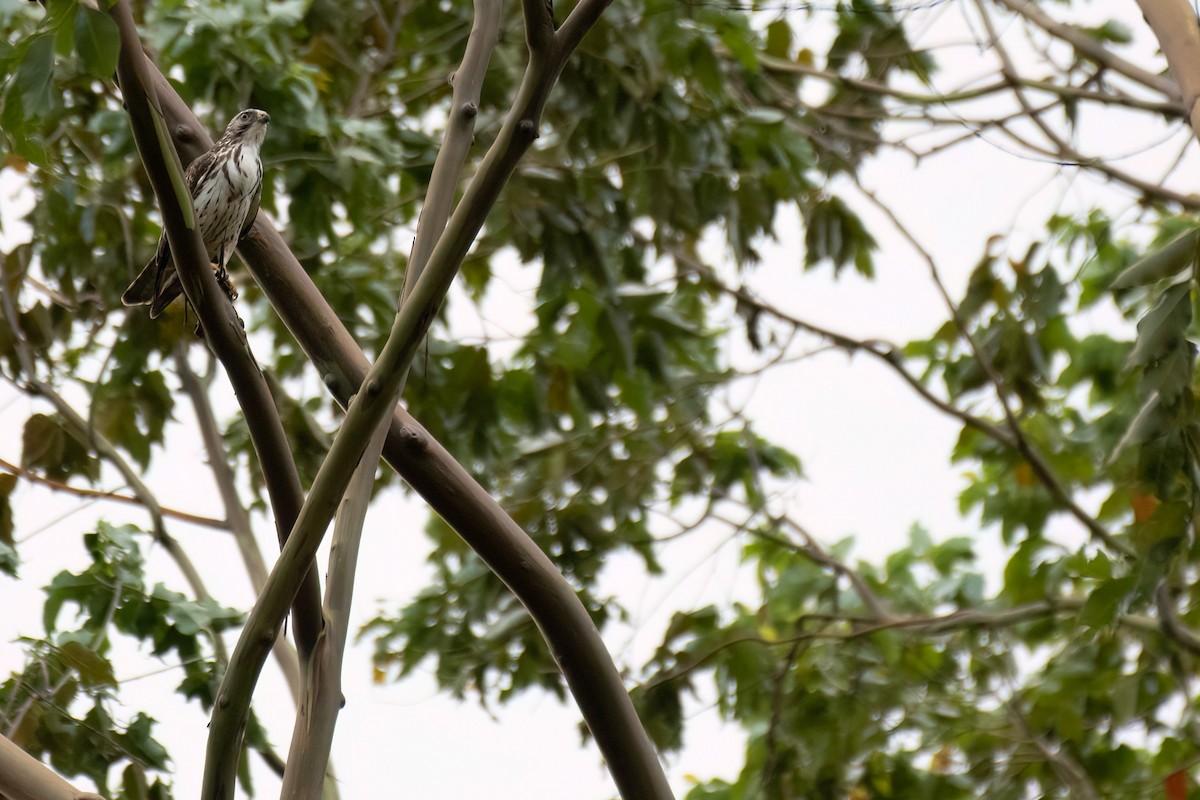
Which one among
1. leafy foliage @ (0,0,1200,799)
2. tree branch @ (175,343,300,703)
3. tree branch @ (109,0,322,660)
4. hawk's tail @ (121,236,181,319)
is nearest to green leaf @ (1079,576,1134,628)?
leafy foliage @ (0,0,1200,799)

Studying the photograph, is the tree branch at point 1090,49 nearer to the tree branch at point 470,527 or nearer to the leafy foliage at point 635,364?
the leafy foliage at point 635,364

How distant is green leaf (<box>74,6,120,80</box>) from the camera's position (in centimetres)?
134

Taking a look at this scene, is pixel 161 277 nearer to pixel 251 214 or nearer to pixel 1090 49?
pixel 251 214

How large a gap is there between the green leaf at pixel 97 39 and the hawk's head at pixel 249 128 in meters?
1.37

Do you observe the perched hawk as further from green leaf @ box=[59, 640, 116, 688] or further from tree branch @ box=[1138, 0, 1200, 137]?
tree branch @ box=[1138, 0, 1200, 137]

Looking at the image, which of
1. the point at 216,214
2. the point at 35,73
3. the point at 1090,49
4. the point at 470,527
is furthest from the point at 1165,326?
the point at 35,73

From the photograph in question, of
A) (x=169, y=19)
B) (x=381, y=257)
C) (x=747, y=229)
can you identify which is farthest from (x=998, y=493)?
(x=169, y=19)

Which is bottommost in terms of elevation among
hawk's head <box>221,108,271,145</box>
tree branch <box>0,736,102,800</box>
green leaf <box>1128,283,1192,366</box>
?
tree branch <box>0,736,102,800</box>

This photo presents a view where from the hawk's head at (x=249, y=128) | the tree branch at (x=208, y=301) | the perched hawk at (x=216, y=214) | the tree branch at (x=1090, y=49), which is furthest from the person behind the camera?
the tree branch at (x=1090, y=49)

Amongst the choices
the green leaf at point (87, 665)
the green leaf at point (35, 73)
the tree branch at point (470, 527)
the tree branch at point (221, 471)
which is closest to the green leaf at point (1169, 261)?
the tree branch at point (470, 527)

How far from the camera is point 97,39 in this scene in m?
1.34

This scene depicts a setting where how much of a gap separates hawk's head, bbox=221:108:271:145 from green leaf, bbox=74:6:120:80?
137 centimetres

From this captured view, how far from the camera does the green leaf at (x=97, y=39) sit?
1.34 meters

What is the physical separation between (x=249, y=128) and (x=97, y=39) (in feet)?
4.79
